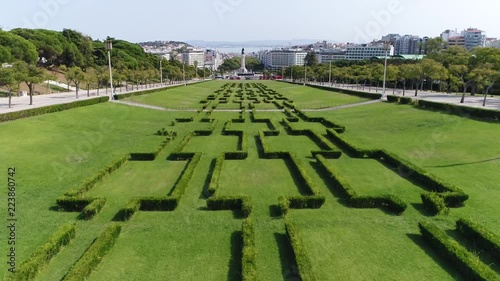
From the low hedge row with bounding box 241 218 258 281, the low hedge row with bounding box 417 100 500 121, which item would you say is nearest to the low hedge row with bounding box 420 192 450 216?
the low hedge row with bounding box 241 218 258 281

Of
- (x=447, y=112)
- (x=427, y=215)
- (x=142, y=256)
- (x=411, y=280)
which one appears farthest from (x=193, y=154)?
(x=447, y=112)

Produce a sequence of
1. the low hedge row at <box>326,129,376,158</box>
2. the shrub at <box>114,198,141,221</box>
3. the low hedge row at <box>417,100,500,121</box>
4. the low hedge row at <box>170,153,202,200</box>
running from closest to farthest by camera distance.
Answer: the shrub at <box>114,198,141,221</box> → the low hedge row at <box>170,153,202,200</box> → the low hedge row at <box>326,129,376,158</box> → the low hedge row at <box>417,100,500,121</box>

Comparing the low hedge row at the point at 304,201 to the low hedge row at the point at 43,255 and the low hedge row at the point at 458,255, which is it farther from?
the low hedge row at the point at 43,255

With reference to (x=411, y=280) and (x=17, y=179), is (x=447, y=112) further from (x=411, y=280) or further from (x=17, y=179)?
(x=17, y=179)

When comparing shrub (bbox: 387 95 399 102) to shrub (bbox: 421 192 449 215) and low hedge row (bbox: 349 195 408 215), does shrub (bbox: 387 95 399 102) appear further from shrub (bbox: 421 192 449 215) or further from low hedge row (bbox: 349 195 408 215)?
low hedge row (bbox: 349 195 408 215)

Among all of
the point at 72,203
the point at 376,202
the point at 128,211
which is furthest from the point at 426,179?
the point at 72,203
